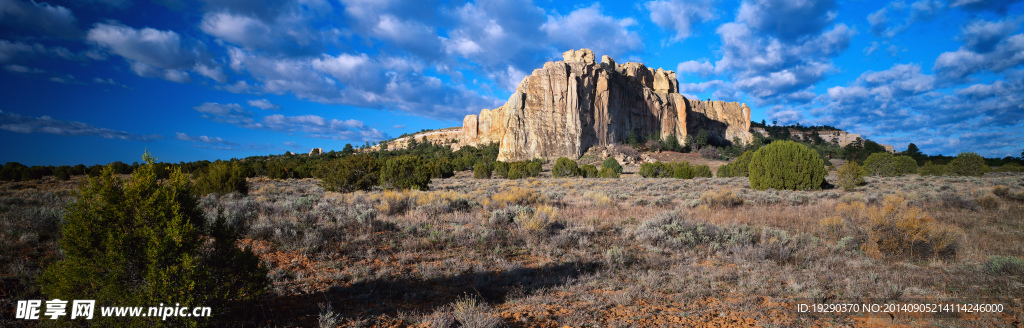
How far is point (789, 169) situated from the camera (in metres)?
15.4

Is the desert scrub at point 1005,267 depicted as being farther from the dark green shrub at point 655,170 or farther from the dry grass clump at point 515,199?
the dark green shrub at point 655,170

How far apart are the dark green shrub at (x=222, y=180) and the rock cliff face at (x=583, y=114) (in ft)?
183

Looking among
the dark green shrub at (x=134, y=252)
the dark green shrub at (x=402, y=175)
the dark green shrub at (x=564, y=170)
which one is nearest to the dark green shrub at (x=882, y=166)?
the dark green shrub at (x=564, y=170)

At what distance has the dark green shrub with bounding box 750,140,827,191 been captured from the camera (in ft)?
50.3

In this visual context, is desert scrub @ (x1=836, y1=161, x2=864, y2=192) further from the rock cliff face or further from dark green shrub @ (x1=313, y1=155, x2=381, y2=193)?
the rock cliff face

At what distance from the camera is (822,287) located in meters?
4.30

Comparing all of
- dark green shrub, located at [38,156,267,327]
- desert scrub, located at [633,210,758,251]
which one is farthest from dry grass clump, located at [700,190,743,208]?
dark green shrub, located at [38,156,267,327]

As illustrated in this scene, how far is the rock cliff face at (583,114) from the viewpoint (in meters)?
69.6

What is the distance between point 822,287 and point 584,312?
310 centimetres

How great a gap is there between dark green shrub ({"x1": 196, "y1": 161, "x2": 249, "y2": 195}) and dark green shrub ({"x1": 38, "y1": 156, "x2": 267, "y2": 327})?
41.2 feet

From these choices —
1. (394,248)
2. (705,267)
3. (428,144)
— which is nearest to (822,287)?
(705,267)

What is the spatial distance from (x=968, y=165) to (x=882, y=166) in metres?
4.31

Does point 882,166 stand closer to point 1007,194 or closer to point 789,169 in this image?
point 789,169

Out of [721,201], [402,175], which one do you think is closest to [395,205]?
[402,175]
